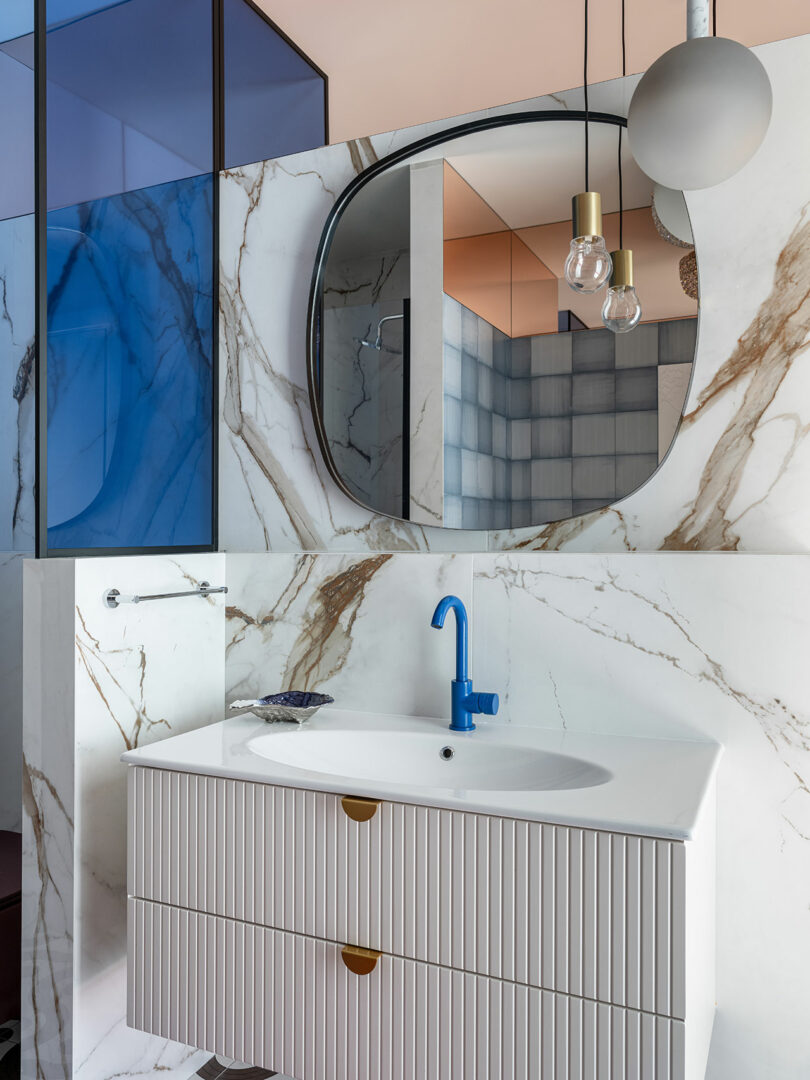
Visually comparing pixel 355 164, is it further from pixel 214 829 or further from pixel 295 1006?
pixel 295 1006

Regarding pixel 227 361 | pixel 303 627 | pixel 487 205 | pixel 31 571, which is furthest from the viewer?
pixel 227 361

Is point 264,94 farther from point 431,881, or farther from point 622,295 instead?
point 431,881

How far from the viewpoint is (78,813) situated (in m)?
1.44

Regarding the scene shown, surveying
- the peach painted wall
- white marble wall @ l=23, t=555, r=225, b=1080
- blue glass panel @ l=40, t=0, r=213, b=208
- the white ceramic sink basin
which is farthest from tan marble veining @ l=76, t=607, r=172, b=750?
the peach painted wall

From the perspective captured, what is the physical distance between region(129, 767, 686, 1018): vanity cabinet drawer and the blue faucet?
35 centimetres

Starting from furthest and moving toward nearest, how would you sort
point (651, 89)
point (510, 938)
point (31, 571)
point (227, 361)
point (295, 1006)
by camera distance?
point (227, 361)
point (31, 571)
point (295, 1006)
point (510, 938)
point (651, 89)

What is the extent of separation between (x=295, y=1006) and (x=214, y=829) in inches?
11.4

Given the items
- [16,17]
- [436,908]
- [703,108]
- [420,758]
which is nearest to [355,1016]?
[436,908]

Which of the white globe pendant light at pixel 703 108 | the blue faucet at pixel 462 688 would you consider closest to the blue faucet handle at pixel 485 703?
the blue faucet at pixel 462 688

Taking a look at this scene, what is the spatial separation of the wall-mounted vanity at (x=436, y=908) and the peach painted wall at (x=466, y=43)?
4.80 feet

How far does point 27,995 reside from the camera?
1.47 metres

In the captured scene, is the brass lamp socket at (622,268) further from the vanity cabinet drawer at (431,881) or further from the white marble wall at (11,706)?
the white marble wall at (11,706)

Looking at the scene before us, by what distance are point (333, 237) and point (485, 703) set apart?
3.47ft

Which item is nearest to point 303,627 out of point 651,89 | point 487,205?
point 487,205
